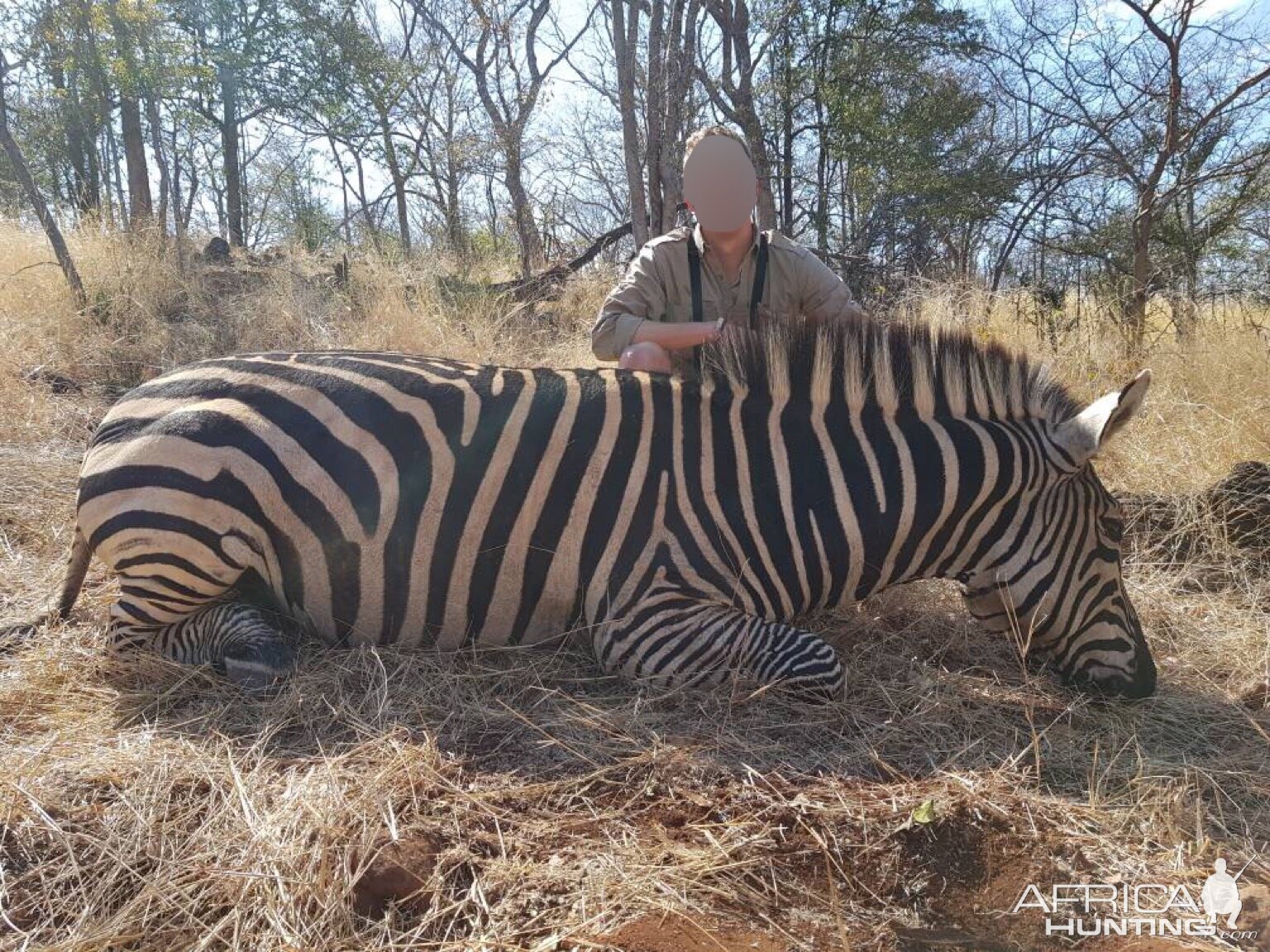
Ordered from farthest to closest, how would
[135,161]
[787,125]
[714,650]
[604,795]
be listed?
1. [135,161]
2. [787,125]
3. [714,650]
4. [604,795]

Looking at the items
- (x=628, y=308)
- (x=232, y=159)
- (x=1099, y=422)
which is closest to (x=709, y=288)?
(x=628, y=308)

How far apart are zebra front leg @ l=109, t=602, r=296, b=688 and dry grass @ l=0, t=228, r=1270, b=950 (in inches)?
3.3

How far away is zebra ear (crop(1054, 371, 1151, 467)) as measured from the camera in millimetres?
2543

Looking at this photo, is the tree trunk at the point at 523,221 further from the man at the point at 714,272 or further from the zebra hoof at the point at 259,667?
the zebra hoof at the point at 259,667

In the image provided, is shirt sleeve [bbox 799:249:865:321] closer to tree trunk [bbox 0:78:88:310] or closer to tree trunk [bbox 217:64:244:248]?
tree trunk [bbox 0:78:88:310]

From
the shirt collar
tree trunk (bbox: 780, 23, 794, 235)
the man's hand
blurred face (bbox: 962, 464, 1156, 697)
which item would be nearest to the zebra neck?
blurred face (bbox: 962, 464, 1156, 697)

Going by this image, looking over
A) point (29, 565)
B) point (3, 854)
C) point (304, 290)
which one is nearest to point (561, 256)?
point (304, 290)

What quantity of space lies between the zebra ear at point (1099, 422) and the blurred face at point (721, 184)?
78.2 inches

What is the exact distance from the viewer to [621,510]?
9.34 feet

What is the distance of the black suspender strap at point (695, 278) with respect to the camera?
4402 mm

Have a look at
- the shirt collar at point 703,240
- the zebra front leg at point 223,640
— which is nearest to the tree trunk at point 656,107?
the shirt collar at point 703,240

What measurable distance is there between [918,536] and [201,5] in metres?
17.0
